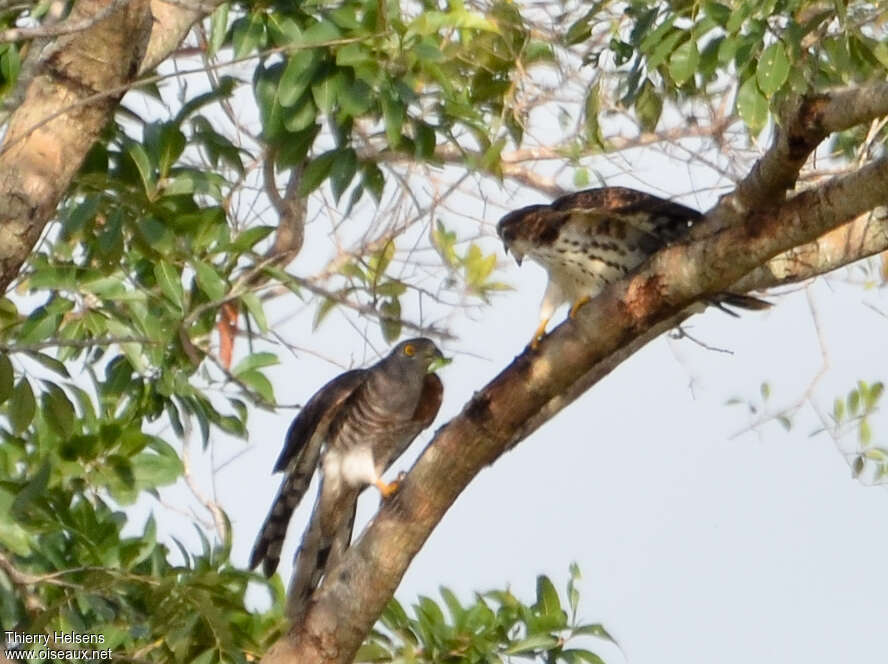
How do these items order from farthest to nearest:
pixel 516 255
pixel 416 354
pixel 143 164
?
pixel 416 354 < pixel 516 255 < pixel 143 164

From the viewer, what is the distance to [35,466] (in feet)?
12.3

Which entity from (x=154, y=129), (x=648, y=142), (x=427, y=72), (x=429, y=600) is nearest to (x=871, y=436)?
(x=648, y=142)

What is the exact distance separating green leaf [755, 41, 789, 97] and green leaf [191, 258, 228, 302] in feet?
4.45

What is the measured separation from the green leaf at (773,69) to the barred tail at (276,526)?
94.3 inches

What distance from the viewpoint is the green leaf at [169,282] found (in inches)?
138

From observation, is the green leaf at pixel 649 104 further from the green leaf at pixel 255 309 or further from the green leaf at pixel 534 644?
the green leaf at pixel 534 644

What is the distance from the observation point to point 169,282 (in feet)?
11.5

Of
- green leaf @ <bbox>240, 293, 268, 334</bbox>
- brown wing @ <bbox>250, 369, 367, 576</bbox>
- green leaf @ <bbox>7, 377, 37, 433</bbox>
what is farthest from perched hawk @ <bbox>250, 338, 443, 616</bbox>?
green leaf @ <bbox>7, 377, 37, 433</bbox>

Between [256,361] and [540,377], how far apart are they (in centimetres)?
82

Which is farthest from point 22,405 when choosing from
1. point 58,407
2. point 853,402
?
point 853,402

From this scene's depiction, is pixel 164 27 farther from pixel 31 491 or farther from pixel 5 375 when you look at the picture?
pixel 31 491

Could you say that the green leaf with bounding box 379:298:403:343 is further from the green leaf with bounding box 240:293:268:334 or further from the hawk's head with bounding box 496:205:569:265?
the green leaf with bounding box 240:293:268:334

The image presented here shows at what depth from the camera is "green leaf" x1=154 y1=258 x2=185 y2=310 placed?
351 cm

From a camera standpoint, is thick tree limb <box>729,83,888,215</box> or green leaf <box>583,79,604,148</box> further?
green leaf <box>583,79,604,148</box>
